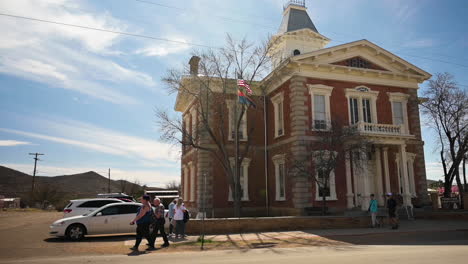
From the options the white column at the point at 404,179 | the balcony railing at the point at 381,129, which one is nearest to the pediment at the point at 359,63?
the balcony railing at the point at 381,129

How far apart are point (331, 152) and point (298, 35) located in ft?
58.6

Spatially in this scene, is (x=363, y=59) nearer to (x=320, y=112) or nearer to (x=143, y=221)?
(x=320, y=112)

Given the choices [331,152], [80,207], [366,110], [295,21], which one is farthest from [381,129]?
[80,207]

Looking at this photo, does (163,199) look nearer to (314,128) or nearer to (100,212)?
(314,128)

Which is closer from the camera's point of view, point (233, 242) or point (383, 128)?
point (233, 242)

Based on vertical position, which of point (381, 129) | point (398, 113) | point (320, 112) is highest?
point (398, 113)

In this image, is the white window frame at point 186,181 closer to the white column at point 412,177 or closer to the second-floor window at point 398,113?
the second-floor window at point 398,113

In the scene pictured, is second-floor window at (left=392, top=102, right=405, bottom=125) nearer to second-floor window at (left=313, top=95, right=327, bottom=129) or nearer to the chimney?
second-floor window at (left=313, top=95, right=327, bottom=129)

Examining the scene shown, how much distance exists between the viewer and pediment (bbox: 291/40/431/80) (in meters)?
24.4

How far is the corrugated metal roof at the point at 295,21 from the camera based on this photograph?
35.3m

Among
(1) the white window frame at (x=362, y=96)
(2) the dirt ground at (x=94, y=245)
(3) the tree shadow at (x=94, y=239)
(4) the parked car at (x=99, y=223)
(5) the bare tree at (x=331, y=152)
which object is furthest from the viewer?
(1) the white window frame at (x=362, y=96)

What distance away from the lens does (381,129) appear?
23.8 metres

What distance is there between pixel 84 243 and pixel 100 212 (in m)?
1.76

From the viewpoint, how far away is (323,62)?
24.5 metres
